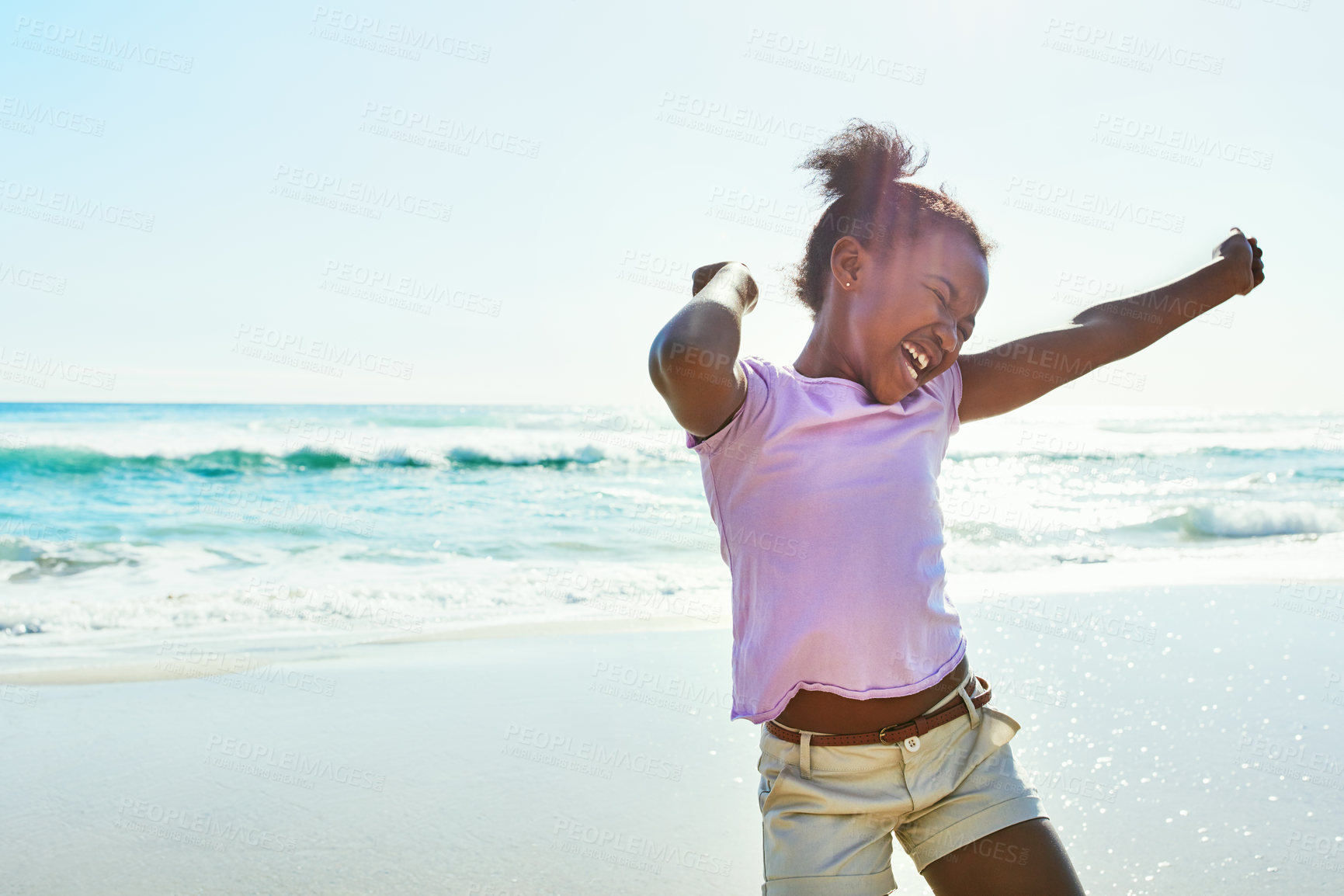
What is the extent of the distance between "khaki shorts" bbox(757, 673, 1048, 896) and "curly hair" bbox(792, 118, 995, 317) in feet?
2.41

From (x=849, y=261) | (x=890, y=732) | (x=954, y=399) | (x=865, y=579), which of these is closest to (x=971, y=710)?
(x=890, y=732)

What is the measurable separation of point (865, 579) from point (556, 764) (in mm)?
2363

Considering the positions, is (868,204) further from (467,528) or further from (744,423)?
(467,528)

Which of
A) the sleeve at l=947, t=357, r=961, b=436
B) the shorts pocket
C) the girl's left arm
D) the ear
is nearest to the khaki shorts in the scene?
the shorts pocket

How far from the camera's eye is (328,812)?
3.09 meters

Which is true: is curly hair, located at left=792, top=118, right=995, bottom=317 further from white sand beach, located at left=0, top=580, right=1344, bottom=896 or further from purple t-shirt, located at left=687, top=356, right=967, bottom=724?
white sand beach, located at left=0, top=580, right=1344, bottom=896

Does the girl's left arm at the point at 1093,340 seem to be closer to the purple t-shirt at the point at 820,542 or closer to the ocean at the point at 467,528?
the purple t-shirt at the point at 820,542

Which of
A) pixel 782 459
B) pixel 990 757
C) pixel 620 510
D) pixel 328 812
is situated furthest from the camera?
pixel 620 510

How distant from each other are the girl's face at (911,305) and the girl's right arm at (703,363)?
0.80 ft

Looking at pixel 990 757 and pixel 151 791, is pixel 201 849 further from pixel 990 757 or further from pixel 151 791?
pixel 990 757

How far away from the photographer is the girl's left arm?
176 centimetres

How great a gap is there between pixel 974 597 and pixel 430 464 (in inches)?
561

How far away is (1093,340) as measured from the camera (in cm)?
178

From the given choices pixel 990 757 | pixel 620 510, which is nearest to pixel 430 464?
pixel 620 510
